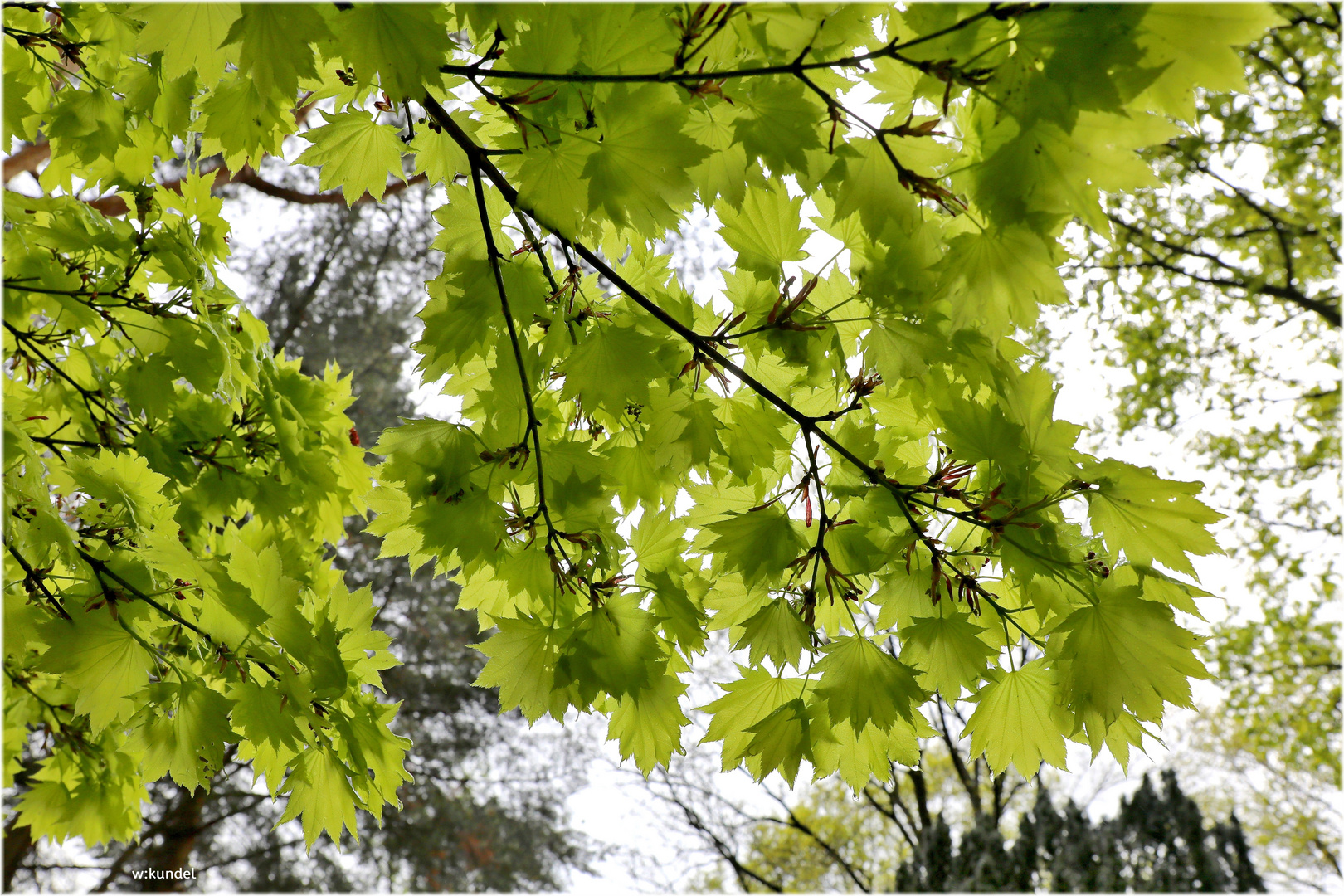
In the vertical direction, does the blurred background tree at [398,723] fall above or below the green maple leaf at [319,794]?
above

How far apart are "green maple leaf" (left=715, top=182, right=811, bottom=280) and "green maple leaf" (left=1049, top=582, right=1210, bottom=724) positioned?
0.76 metres

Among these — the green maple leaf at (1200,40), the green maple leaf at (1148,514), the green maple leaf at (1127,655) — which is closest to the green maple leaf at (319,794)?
the green maple leaf at (1127,655)

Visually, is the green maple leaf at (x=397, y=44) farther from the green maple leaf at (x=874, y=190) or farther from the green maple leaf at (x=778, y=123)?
the green maple leaf at (x=874, y=190)

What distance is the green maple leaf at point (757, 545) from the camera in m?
1.41

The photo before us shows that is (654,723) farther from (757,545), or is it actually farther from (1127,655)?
(1127,655)

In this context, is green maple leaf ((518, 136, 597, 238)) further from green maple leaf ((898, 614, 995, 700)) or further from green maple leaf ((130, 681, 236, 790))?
green maple leaf ((130, 681, 236, 790))

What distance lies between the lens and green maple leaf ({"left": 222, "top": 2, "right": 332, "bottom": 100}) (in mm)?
1048

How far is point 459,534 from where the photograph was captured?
144 centimetres

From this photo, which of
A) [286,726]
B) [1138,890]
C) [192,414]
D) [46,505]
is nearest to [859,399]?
[286,726]

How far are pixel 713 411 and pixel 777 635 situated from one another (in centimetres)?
45

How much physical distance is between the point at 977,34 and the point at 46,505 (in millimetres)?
2004

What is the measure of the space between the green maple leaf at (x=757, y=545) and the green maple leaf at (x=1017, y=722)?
1.42ft

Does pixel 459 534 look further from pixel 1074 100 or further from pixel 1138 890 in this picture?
pixel 1138 890

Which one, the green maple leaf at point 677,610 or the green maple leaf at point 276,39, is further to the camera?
the green maple leaf at point 677,610
